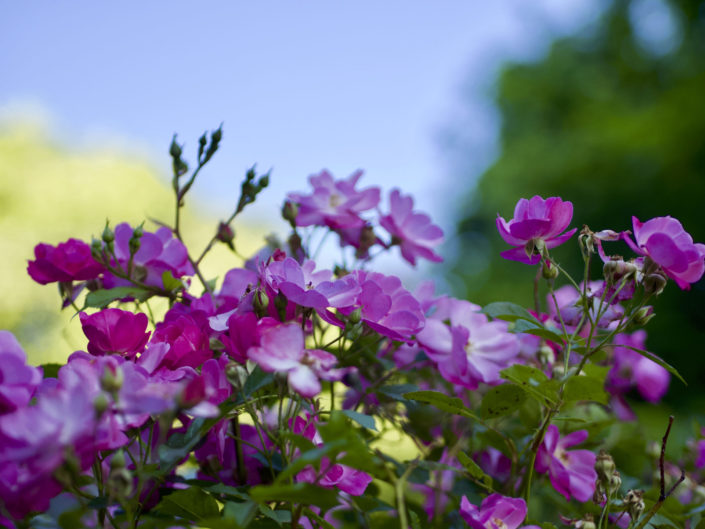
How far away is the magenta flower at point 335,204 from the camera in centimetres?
87

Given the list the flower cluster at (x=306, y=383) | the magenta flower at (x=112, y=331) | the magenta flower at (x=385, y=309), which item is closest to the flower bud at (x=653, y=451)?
the flower cluster at (x=306, y=383)

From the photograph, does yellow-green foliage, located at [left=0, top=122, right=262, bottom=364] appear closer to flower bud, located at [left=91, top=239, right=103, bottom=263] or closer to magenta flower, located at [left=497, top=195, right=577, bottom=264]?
flower bud, located at [left=91, top=239, right=103, bottom=263]

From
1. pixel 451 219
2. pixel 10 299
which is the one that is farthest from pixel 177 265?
pixel 451 219

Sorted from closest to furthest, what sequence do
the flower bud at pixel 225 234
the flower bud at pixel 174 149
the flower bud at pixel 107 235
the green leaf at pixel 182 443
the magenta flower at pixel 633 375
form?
the green leaf at pixel 182 443 < the flower bud at pixel 107 235 < the flower bud at pixel 174 149 < the flower bud at pixel 225 234 < the magenta flower at pixel 633 375

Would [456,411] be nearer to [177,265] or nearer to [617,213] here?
[177,265]

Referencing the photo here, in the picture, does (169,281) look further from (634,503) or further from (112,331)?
(634,503)

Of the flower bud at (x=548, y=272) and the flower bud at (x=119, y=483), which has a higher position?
the flower bud at (x=119, y=483)

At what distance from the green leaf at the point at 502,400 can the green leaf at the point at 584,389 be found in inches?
2.4

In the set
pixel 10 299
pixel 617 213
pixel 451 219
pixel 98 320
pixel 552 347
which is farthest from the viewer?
pixel 451 219

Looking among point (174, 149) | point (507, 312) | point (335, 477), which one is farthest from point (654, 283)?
point (174, 149)

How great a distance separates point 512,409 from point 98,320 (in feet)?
1.37

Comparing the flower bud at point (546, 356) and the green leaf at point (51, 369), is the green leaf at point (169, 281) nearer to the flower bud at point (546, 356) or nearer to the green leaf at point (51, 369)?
the green leaf at point (51, 369)

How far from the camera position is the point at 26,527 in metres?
0.46

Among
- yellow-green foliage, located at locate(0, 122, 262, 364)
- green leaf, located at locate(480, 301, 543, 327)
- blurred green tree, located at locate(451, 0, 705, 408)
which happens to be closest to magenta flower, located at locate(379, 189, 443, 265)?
green leaf, located at locate(480, 301, 543, 327)
